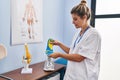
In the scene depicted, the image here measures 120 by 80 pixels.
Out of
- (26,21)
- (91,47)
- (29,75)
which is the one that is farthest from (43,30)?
(91,47)

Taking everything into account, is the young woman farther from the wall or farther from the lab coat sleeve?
the wall

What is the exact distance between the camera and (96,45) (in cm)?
138

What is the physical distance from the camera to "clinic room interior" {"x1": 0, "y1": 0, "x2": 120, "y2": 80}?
154cm

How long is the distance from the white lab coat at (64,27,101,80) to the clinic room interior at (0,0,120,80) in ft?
1.15

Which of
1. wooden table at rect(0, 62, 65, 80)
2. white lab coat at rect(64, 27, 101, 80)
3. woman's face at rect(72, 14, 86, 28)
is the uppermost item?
woman's face at rect(72, 14, 86, 28)

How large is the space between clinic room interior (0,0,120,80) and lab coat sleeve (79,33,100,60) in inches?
16.1

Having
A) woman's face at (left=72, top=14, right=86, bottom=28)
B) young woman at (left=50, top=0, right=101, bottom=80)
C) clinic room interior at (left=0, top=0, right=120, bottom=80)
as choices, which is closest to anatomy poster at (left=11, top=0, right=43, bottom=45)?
clinic room interior at (left=0, top=0, right=120, bottom=80)

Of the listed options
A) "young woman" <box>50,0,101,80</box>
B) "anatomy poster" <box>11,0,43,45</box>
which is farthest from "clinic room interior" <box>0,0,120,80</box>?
"young woman" <box>50,0,101,80</box>

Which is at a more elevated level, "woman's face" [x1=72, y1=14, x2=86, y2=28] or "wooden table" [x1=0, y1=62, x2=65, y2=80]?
"woman's face" [x1=72, y1=14, x2=86, y2=28]

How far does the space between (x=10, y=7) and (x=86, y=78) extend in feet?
3.26

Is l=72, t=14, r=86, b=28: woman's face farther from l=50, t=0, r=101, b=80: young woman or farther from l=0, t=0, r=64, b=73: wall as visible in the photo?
l=0, t=0, r=64, b=73: wall

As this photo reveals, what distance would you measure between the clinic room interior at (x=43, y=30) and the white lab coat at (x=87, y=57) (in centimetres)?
35

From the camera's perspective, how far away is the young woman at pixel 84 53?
4.51ft

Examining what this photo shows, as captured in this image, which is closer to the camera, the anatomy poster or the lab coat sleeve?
the lab coat sleeve
